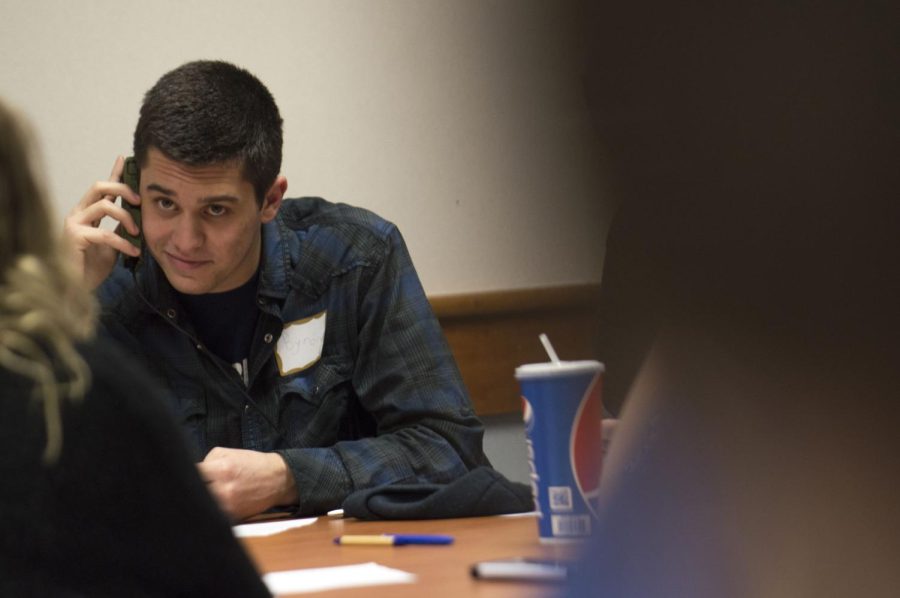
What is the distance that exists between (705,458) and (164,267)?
167 centimetres

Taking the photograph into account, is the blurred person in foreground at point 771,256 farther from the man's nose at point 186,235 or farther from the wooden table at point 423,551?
the man's nose at point 186,235

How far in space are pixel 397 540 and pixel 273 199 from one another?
983 mm

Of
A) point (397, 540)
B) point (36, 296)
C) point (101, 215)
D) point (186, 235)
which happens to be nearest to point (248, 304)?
point (186, 235)

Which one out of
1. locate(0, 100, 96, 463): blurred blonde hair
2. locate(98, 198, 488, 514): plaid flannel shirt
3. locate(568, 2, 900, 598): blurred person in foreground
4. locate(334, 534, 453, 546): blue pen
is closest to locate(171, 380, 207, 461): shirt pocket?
locate(98, 198, 488, 514): plaid flannel shirt

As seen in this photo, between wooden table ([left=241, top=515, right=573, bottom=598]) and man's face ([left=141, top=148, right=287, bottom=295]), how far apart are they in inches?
24.3

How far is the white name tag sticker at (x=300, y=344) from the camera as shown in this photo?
1725 mm

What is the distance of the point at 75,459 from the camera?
0.45m

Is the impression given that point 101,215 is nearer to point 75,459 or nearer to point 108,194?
point 108,194

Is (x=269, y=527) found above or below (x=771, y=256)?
below

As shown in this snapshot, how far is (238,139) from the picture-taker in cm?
174

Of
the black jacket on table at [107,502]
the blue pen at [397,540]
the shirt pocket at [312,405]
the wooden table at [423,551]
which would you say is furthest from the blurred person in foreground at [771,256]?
the shirt pocket at [312,405]

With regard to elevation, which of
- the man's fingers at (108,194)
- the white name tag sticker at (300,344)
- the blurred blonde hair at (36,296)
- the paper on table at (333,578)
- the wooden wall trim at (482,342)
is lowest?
the wooden wall trim at (482,342)

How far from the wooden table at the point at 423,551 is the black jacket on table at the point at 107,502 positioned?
25cm

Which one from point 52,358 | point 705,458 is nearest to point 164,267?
point 52,358
